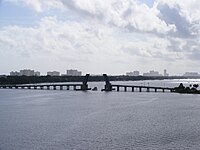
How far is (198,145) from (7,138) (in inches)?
802

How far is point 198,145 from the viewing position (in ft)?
124

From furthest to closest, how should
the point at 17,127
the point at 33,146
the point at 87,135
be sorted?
the point at 17,127
the point at 87,135
the point at 33,146

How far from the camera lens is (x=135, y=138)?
135ft

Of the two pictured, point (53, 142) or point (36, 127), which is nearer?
point (53, 142)

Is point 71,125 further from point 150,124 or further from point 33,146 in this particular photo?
point 33,146

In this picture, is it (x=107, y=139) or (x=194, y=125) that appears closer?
(x=107, y=139)

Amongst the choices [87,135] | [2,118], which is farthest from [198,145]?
[2,118]

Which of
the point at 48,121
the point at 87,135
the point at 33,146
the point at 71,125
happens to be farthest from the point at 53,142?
the point at 48,121

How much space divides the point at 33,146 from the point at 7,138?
5.17 m

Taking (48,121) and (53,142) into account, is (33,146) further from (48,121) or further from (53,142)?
(48,121)

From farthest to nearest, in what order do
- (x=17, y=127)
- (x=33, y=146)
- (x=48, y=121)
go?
(x=48, y=121), (x=17, y=127), (x=33, y=146)

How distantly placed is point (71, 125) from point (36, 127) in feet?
16.6

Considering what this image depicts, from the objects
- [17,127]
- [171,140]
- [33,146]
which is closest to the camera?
[33,146]

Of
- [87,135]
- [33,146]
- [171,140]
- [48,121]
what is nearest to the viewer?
[33,146]
